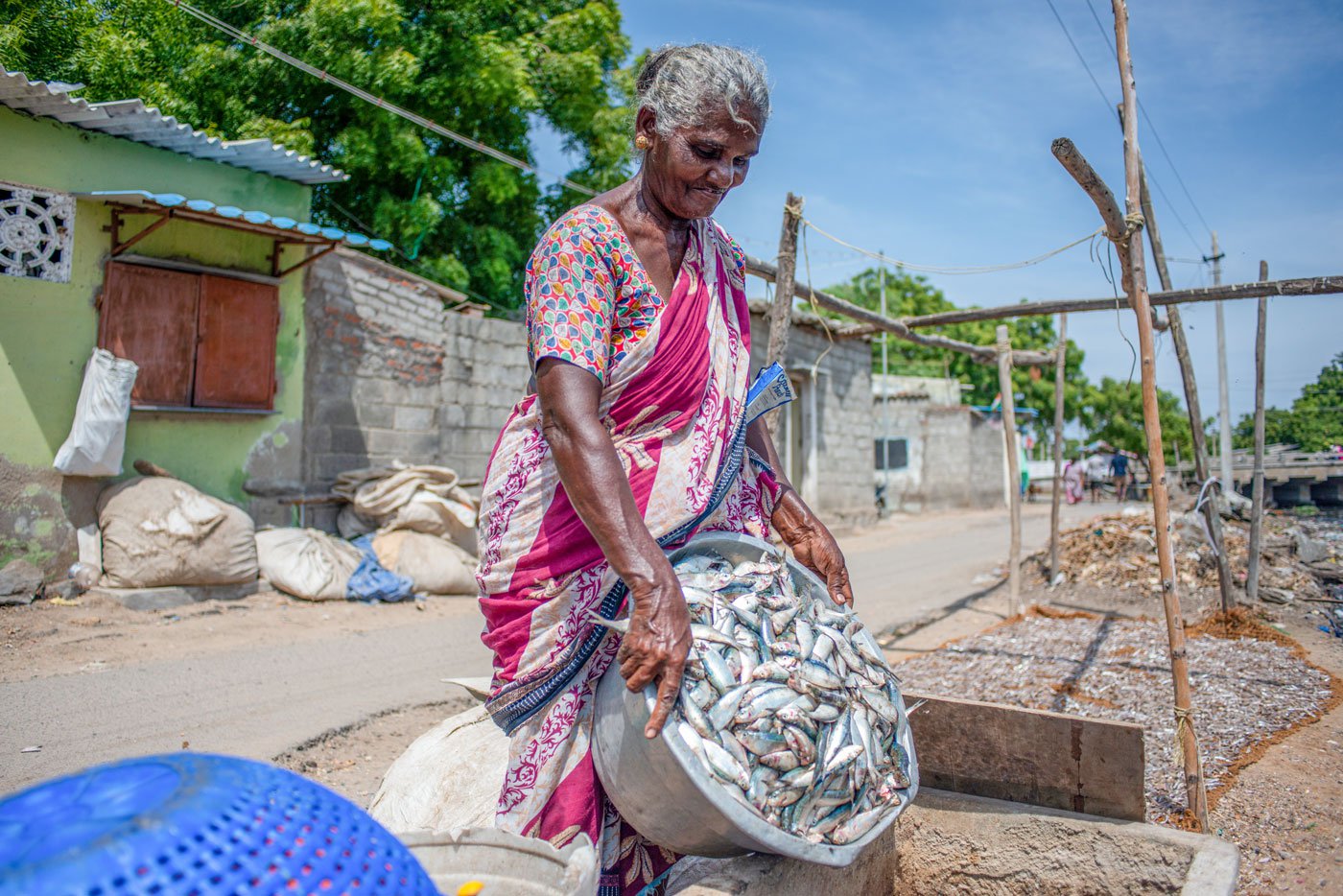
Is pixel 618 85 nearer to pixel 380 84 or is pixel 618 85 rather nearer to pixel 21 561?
pixel 380 84

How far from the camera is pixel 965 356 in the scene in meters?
27.9

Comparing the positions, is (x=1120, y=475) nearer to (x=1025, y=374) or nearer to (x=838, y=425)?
(x=1025, y=374)

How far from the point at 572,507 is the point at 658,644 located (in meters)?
0.43

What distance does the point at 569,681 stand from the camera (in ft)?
6.17

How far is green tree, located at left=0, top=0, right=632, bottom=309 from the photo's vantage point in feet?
28.8

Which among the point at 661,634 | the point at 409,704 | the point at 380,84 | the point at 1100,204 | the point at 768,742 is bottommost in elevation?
the point at 409,704

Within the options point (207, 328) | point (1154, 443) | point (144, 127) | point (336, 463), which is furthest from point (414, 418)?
point (1154, 443)

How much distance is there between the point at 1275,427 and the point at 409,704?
32.2m

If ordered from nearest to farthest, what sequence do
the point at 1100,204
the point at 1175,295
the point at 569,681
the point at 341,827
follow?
the point at 341,827, the point at 569,681, the point at 1100,204, the point at 1175,295

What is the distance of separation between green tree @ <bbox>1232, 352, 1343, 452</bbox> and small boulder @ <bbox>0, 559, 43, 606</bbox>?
1023 inches

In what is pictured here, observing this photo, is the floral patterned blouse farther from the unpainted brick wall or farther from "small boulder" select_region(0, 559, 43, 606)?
the unpainted brick wall

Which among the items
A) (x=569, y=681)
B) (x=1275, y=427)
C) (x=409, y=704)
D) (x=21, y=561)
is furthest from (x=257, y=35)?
(x=1275, y=427)

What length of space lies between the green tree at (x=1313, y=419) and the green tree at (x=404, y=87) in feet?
65.9

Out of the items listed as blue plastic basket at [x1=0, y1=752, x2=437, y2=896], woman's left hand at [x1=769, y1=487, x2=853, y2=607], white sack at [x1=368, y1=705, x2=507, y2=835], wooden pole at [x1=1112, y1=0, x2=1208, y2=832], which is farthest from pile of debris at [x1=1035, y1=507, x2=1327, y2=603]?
blue plastic basket at [x1=0, y1=752, x2=437, y2=896]
